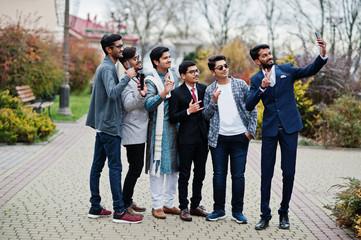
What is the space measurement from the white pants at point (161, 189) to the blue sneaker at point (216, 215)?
1.63ft

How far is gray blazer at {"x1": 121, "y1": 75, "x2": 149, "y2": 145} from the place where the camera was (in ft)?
17.1

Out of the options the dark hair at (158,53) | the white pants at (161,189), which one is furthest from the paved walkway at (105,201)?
the dark hair at (158,53)

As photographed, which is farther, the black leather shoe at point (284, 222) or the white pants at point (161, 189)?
the white pants at point (161, 189)

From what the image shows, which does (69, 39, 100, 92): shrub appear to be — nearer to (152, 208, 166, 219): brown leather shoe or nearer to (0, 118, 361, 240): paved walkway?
(0, 118, 361, 240): paved walkway

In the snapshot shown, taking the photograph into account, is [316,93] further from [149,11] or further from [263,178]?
[149,11]

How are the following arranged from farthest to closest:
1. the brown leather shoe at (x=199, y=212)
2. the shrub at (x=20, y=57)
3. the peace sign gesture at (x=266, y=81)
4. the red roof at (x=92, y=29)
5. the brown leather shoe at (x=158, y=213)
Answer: the red roof at (x=92, y=29) < the shrub at (x=20, y=57) < the brown leather shoe at (x=199, y=212) < the brown leather shoe at (x=158, y=213) < the peace sign gesture at (x=266, y=81)

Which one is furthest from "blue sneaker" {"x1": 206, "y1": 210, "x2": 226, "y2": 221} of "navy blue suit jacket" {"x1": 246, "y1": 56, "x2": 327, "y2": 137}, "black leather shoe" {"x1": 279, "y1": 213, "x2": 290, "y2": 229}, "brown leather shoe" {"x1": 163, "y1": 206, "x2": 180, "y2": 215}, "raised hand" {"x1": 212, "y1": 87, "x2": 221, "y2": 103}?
"raised hand" {"x1": 212, "y1": 87, "x2": 221, "y2": 103}

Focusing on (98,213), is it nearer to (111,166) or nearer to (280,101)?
(111,166)

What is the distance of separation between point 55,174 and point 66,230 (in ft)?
9.38

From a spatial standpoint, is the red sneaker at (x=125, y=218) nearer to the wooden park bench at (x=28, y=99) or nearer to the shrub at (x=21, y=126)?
the shrub at (x=21, y=126)

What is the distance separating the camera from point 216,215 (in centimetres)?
543

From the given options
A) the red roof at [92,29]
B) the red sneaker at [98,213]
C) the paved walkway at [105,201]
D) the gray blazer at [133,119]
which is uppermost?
the red roof at [92,29]

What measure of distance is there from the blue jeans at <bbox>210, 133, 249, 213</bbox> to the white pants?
1.68ft

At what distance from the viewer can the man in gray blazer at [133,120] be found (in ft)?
17.1
